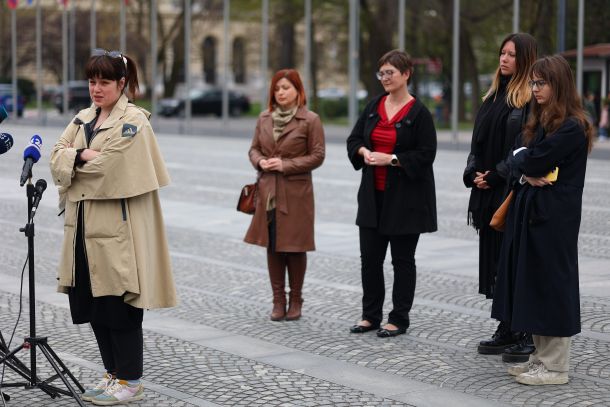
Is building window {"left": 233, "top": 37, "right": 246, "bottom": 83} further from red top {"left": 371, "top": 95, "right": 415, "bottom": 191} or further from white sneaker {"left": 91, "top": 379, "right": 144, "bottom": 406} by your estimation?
white sneaker {"left": 91, "top": 379, "right": 144, "bottom": 406}

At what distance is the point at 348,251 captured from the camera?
1118 centimetres

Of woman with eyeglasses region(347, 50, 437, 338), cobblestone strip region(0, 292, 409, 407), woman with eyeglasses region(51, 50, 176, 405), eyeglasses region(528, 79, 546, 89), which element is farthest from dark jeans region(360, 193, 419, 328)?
woman with eyeglasses region(51, 50, 176, 405)

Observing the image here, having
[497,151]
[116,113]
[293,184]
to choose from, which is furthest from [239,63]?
[116,113]

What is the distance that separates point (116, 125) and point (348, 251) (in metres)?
5.77

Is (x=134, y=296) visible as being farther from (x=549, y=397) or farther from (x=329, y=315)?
(x=329, y=315)

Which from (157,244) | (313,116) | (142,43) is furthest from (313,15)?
(157,244)

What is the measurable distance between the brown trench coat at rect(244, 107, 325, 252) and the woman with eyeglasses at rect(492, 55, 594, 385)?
219cm

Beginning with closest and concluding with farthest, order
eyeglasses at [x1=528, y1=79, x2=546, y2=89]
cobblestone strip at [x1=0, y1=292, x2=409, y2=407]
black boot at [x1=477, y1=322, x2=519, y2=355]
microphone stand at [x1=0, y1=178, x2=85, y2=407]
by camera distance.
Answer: microphone stand at [x1=0, y1=178, x2=85, y2=407]
cobblestone strip at [x1=0, y1=292, x2=409, y2=407]
eyeglasses at [x1=528, y1=79, x2=546, y2=89]
black boot at [x1=477, y1=322, x2=519, y2=355]

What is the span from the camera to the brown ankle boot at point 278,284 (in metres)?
8.05

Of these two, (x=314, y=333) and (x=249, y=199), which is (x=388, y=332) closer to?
(x=314, y=333)

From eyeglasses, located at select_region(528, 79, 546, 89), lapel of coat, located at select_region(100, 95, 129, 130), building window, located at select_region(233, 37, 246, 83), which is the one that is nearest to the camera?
lapel of coat, located at select_region(100, 95, 129, 130)

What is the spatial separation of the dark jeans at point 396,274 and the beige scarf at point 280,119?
105 cm

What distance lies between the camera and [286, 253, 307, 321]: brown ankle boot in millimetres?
8086

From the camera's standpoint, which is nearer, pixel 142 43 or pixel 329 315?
pixel 329 315
